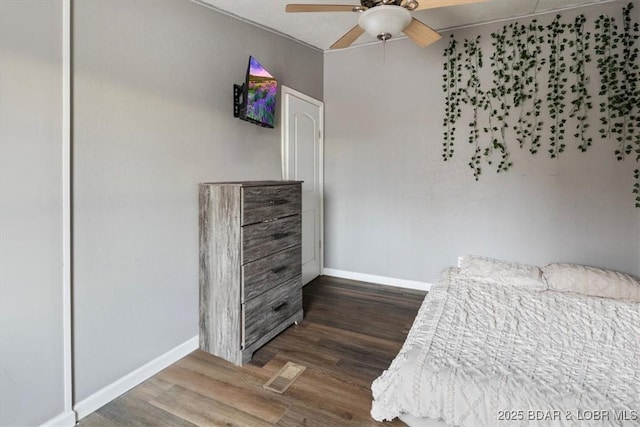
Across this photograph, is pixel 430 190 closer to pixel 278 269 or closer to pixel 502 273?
pixel 502 273

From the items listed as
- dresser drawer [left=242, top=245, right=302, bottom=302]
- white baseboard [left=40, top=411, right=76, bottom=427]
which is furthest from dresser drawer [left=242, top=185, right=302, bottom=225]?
white baseboard [left=40, top=411, right=76, bottom=427]

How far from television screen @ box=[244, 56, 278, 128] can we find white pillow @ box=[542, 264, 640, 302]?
8.70ft

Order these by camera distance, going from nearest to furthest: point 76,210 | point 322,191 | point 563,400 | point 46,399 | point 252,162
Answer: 1. point 563,400
2. point 46,399
3. point 76,210
4. point 252,162
5. point 322,191

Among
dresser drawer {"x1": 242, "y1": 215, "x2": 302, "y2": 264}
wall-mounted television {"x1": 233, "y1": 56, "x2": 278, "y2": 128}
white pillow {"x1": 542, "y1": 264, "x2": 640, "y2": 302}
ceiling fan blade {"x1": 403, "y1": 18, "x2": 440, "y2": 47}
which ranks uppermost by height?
ceiling fan blade {"x1": 403, "y1": 18, "x2": 440, "y2": 47}

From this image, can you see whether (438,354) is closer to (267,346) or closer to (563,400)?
(563,400)

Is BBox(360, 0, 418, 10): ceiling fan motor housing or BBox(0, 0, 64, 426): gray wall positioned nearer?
BBox(0, 0, 64, 426): gray wall

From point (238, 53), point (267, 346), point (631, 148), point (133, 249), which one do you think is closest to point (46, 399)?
point (133, 249)

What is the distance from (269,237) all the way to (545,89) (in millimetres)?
2768

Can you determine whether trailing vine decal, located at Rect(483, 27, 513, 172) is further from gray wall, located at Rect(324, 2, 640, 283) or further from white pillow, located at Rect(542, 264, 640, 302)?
white pillow, located at Rect(542, 264, 640, 302)

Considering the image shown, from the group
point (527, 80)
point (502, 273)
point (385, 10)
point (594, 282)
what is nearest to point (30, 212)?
point (385, 10)

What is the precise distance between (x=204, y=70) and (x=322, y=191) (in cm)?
200

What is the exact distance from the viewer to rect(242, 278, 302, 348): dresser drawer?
2.21 m

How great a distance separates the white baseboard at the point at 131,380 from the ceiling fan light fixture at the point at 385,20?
2314 millimetres

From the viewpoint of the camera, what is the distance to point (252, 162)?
2.85 meters
